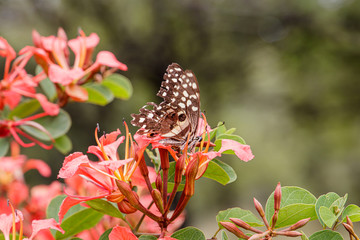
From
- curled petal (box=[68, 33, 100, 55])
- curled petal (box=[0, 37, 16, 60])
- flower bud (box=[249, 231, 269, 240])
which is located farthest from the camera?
curled petal (box=[68, 33, 100, 55])

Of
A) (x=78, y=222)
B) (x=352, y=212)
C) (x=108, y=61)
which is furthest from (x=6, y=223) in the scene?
(x=352, y=212)

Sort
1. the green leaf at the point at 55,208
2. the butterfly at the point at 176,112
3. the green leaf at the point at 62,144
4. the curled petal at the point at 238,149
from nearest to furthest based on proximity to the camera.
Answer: the curled petal at the point at 238,149 → the butterfly at the point at 176,112 → the green leaf at the point at 55,208 → the green leaf at the point at 62,144

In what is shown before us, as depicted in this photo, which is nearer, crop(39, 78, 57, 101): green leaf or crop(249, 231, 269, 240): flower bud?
crop(249, 231, 269, 240): flower bud

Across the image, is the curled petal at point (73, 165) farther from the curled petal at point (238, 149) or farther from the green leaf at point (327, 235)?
the green leaf at point (327, 235)

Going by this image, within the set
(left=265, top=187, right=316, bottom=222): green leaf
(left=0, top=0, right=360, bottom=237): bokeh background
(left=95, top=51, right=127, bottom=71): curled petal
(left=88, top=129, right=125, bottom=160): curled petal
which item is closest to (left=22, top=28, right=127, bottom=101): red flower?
(left=95, top=51, right=127, bottom=71): curled petal

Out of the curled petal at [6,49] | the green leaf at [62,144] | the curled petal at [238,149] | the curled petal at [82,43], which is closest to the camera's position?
the curled petal at [238,149]

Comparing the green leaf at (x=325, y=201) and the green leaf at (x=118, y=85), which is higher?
the green leaf at (x=118, y=85)

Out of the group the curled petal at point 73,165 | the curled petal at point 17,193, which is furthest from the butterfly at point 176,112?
the curled petal at point 17,193

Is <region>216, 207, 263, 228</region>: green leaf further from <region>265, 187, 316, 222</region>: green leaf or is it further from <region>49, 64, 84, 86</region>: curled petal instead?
<region>49, 64, 84, 86</region>: curled petal
